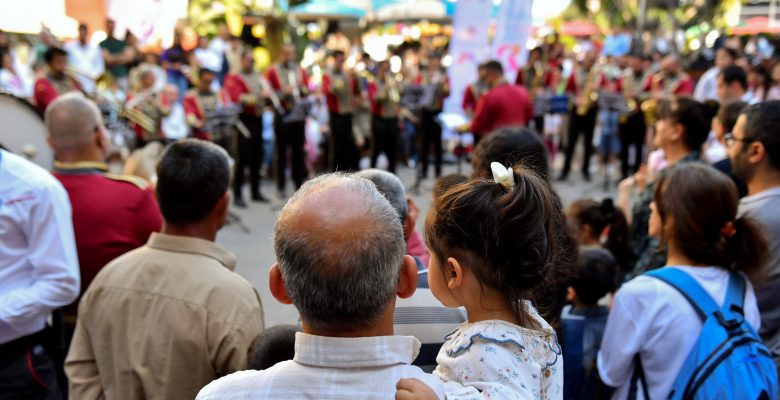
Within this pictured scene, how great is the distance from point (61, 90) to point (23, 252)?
257 inches

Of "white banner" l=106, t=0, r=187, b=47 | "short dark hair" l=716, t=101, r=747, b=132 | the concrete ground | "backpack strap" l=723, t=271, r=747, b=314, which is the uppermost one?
"white banner" l=106, t=0, r=187, b=47

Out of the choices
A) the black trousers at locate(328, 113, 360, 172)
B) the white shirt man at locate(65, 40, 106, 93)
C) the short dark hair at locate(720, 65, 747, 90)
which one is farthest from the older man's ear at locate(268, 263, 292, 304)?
the white shirt man at locate(65, 40, 106, 93)

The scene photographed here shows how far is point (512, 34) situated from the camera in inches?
384

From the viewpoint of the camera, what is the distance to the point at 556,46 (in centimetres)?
1446

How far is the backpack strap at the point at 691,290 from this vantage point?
212cm

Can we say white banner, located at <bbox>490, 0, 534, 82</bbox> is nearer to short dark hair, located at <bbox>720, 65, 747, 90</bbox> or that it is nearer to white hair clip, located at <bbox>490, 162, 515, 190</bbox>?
short dark hair, located at <bbox>720, 65, 747, 90</bbox>

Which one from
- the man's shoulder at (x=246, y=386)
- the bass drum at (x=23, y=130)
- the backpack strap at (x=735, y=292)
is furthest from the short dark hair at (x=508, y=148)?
the bass drum at (x=23, y=130)

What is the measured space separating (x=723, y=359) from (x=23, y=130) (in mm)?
3913

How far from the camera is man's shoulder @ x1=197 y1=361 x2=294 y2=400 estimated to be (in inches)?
45.1

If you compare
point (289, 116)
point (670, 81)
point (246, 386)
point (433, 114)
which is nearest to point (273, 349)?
point (246, 386)

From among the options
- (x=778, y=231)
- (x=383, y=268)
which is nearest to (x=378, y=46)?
(x=778, y=231)

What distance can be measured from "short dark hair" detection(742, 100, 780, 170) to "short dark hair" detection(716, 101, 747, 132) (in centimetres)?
63

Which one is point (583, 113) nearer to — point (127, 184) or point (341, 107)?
point (341, 107)

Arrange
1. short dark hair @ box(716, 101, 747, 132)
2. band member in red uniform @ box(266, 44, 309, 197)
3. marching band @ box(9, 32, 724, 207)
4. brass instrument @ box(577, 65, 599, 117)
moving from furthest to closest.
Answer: brass instrument @ box(577, 65, 599, 117), band member in red uniform @ box(266, 44, 309, 197), marching band @ box(9, 32, 724, 207), short dark hair @ box(716, 101, 747, 132)
